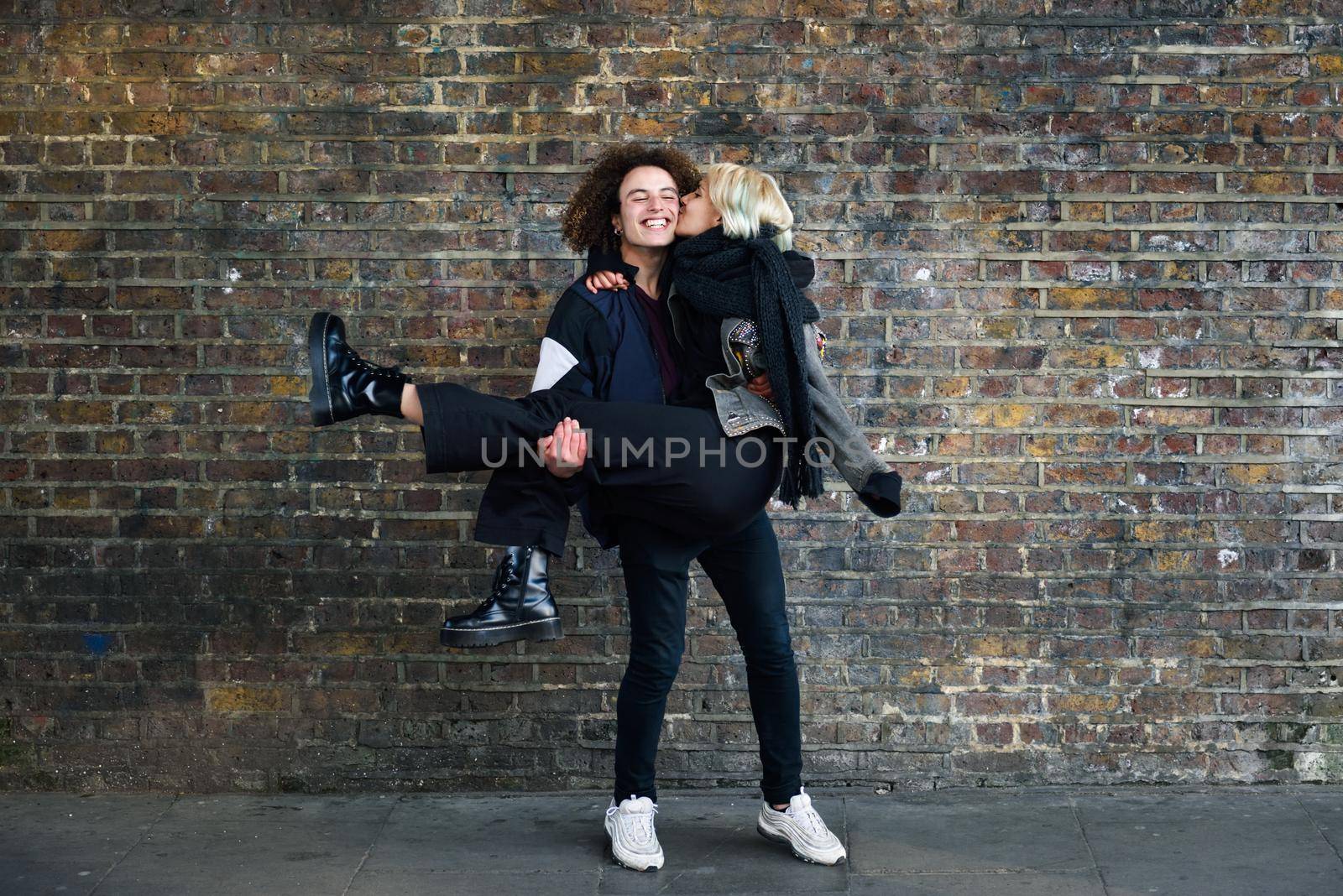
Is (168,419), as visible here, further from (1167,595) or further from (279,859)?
(1167,595)

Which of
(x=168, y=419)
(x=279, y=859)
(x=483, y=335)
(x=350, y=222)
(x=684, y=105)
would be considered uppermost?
(x=684, y=105)

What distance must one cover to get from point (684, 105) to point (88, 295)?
81.2 inches

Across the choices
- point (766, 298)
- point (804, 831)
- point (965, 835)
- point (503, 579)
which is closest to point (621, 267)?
point (766, 298)

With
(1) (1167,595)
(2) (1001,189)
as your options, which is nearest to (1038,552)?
(1) (1167,595)

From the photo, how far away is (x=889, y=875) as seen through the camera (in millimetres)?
3873

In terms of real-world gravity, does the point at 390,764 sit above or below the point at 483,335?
below

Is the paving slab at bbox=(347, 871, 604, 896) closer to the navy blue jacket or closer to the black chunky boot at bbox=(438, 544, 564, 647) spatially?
the black chunky boot at bbox=(438, 544, 564, 647)

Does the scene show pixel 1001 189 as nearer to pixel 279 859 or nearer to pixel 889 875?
pixel 889 875

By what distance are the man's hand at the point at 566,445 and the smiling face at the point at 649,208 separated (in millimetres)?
591

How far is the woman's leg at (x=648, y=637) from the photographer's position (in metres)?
3.91

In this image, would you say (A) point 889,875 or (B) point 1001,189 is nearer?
(A) point 889,875

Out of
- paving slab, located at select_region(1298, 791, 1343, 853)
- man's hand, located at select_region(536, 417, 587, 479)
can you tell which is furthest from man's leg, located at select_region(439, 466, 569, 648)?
paving slab, located at select_region(1298, 791, 1343, 853)

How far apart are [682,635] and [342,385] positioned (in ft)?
3.93

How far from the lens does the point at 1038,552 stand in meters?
4.52
